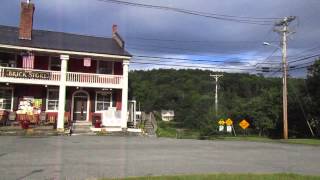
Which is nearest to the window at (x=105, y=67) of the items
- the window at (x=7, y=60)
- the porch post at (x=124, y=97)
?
the porch post at (x=124, y=97)

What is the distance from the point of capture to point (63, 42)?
3741 centimetres

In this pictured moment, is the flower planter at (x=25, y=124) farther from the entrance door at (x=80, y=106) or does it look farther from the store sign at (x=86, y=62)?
the store sign at (x=86, y=62)

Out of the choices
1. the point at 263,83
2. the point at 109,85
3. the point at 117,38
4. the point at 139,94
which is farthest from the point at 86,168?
the point at 263,83

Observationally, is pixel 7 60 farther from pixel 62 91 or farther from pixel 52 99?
pixel 62 91

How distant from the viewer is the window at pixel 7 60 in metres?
35.5

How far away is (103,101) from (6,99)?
7.99 meters

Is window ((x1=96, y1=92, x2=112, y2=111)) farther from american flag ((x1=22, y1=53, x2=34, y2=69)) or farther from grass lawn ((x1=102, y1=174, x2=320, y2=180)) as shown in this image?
grass lawn ((x1=102, y1=174, x2=320, y2=180))

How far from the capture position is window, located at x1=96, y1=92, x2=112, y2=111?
38.2m

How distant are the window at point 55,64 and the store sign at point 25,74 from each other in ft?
8.33

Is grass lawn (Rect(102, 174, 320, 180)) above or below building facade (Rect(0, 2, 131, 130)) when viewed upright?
below

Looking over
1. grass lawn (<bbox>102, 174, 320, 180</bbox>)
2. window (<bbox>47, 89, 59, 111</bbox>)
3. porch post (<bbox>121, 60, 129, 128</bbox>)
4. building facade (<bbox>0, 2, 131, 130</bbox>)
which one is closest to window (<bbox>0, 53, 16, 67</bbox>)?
building facade (<bbox>0, 2, 131, 130</bbox>)

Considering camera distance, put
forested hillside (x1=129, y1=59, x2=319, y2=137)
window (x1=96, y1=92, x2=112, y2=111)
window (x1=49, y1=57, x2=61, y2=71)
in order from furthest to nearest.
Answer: forested hillside (x1=129, y1=59, x2=319, y2=137) → window (x1=96, y1=92, x2=112, y2=111) → window (x1=49, y1=57, x2=61, y2=71)

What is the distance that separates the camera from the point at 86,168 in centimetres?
1374

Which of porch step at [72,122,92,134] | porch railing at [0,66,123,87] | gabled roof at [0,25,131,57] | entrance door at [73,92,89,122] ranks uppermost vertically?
gabled roof at [0,25,131,57]
